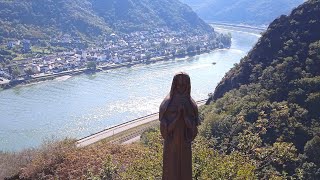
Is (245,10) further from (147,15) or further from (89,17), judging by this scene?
(89,17)

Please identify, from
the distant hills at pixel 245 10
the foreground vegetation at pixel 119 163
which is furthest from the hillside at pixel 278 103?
the distant hills at pixel 245 10

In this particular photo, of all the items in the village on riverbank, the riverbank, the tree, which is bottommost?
the riverbank

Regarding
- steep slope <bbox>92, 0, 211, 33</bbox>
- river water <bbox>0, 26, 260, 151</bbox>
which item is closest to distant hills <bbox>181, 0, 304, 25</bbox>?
steep slope <bbox>92, 0, 211, 33</bbox>

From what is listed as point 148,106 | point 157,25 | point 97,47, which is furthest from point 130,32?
point 148,106

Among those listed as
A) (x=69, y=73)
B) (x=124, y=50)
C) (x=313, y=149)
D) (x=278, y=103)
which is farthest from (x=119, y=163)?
(x=124, y=50)

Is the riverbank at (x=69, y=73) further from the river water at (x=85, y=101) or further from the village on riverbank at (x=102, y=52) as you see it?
the river water at (x=85, y=101)

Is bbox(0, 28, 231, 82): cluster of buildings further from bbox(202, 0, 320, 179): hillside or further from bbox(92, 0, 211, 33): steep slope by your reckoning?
bbox(202, 0, 320, 179): hillside
